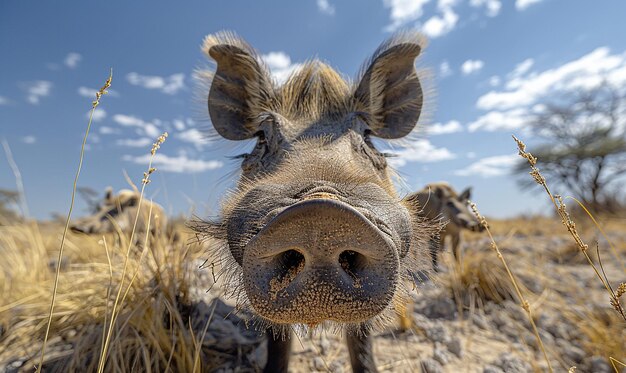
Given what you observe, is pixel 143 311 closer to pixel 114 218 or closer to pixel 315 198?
pixel 315 198

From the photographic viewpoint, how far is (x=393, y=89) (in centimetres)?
305

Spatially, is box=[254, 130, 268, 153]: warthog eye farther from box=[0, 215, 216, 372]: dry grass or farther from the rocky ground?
the rocky ground

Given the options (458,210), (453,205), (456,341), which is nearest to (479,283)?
(456,341)

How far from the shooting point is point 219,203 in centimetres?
203

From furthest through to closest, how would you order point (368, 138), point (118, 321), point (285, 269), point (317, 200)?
point (368, 138) < point (118, 321) < point (285, 269) < point (317, 200)

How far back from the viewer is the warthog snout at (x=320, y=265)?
1.17 metres

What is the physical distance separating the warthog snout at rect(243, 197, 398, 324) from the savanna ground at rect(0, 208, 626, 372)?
1.88 ft

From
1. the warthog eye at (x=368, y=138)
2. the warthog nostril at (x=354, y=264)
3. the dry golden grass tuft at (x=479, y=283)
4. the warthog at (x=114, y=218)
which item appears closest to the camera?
the warthog nostril at (x=354, y=264)

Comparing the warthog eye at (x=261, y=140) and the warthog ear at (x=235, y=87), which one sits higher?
the warthog ear at (x=235, y=87)

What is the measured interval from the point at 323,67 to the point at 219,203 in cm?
153

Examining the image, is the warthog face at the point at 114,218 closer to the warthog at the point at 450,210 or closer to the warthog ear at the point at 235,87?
the warthog ear at the point at 235,87

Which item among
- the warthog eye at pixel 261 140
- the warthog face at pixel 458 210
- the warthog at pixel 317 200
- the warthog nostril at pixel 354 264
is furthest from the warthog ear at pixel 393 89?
the warthog face at pixel 458 210

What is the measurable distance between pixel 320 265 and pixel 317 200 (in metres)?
0.23

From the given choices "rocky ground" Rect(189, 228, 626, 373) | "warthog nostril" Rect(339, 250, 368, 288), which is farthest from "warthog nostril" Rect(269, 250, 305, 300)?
"rocky ground" Rect(189, 228, 626, 373)
